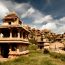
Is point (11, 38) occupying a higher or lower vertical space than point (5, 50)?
higher

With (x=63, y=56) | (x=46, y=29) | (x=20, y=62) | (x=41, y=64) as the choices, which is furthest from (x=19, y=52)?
(x=46, y=29)

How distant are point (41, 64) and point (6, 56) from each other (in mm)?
10528

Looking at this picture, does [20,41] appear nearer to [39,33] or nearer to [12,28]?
[12,28]

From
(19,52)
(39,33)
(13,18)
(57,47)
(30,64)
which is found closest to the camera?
(30,64)

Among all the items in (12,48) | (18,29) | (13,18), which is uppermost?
(13,18)

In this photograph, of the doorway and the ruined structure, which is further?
the doorway

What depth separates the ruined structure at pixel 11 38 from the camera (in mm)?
39375

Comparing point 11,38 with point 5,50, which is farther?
point 5,50

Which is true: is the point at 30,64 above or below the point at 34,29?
below

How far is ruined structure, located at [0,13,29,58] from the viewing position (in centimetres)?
3938

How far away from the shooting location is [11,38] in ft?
130

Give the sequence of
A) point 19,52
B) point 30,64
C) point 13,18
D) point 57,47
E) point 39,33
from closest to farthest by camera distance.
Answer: point 30,64 → point 19,52 → point 13,18 → point 57,47 → point 39,33

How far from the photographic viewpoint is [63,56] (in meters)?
44.8

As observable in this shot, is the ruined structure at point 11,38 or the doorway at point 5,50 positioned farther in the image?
the doorway at point 5,50
